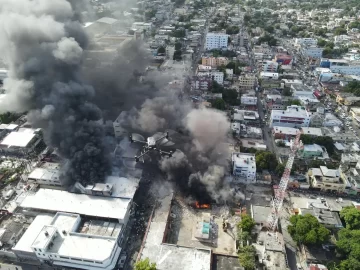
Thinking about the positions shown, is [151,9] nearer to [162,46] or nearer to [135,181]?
[162,46]

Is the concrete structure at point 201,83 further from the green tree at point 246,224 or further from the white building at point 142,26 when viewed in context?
the white building at point 142,26

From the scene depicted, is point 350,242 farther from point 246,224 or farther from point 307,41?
point 307,41

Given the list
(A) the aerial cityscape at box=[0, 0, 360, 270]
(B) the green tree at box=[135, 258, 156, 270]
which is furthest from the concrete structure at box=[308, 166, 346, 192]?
(B) the green tree at box=[135, 258, 156, 270]

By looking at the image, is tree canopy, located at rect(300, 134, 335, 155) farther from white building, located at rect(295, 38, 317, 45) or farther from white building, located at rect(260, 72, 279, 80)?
white building, located at rect(295, 38, 317, 45)

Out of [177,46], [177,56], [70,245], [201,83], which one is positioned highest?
[177,46]

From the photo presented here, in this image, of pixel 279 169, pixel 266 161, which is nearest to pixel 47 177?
pixel 266 161

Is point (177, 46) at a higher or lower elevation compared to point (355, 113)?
higher

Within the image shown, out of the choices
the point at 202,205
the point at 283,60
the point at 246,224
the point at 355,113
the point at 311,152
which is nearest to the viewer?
the point at 246,224

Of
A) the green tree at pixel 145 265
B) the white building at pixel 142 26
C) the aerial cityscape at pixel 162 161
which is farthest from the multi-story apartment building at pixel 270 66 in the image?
the green tree at pixel 145 265
